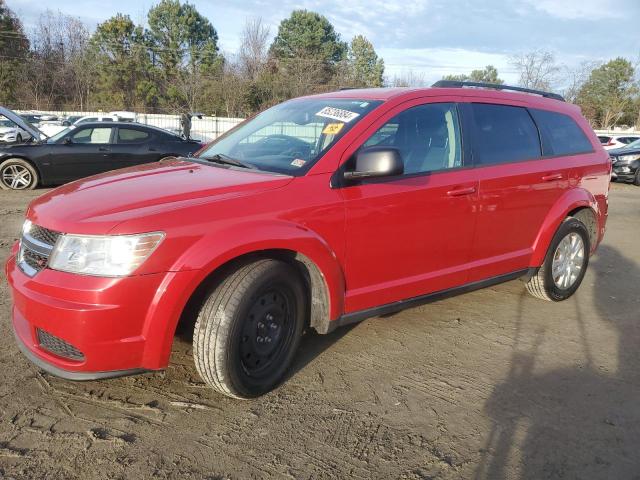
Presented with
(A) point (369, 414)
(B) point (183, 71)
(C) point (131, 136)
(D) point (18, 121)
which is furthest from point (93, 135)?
(B) point (183, 71)

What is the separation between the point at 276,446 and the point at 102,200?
4.99 ft

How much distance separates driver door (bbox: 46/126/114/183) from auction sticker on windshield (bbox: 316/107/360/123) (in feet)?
25.9

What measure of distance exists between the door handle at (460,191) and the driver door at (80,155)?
8.42 m

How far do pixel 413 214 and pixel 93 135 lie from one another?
8.98m

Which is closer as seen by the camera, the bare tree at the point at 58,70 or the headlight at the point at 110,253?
the headlight at the point at 110,253

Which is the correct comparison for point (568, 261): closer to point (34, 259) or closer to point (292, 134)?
point (292, 134)

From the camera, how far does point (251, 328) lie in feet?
9.48

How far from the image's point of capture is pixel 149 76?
47.8 meters

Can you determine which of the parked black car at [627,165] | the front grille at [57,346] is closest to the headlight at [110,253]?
the front grille at [57,346]

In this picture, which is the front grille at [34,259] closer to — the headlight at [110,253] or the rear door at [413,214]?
the headlight at [110,253]

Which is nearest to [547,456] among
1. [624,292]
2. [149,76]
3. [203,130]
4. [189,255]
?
[189,255]

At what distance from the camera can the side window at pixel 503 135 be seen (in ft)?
12.8

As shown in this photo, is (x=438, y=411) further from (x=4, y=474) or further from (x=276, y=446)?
(x=4, y=474)

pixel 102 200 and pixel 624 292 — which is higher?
pixel 102 200
